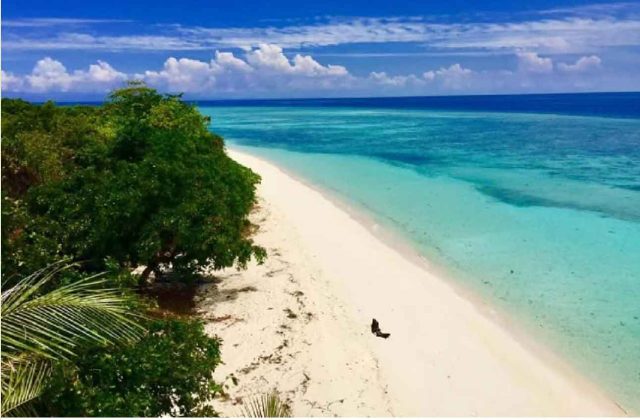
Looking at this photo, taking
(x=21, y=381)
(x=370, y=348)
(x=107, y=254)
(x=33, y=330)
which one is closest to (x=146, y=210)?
(x=107, y=254)

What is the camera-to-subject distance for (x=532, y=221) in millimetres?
21031

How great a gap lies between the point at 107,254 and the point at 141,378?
230 inches

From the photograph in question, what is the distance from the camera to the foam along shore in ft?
29.6

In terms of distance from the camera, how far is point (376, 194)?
26.2 meters

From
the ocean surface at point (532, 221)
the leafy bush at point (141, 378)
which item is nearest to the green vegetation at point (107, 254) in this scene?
the leafy bush at point (141, 378)

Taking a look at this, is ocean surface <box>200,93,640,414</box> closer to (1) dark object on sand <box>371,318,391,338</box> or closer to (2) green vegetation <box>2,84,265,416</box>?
(1) dark object on sand <box>371,318,391,338</box>

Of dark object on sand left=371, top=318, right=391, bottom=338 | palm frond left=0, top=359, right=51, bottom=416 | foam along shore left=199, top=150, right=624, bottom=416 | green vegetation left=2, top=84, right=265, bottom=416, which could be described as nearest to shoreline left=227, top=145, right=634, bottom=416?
foam along shore left=199, top=150, right=624, bottom=416

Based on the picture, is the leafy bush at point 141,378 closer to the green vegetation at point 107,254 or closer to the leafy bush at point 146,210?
the green vegetation at point 107,254

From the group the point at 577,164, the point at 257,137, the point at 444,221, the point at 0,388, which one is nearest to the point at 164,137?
the point at 0,388

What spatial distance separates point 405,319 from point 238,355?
3.80 m

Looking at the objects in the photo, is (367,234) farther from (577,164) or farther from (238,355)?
(577,164)

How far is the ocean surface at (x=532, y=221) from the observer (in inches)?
476

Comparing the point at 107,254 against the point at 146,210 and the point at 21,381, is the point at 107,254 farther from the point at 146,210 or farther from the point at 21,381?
the point at 21,381

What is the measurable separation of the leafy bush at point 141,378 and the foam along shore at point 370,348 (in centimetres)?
107
